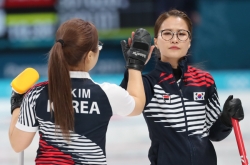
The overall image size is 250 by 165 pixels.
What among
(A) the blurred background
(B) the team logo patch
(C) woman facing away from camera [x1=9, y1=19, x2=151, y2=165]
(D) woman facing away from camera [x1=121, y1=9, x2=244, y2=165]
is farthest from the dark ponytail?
(A) the blurred background

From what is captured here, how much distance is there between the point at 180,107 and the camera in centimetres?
198

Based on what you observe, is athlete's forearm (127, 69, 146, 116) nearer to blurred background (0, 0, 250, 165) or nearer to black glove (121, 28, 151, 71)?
black glove (121, 28, 151, 71)

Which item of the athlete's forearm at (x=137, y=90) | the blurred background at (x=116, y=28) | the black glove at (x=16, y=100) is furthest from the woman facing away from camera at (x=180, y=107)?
the blurred background at (x=116, y=28)

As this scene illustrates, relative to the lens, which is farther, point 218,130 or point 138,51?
point 218,130

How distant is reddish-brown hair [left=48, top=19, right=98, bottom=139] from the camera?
5.45 ft

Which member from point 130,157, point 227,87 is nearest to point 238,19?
point 227,87

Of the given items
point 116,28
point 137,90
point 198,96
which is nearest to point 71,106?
point 137,90

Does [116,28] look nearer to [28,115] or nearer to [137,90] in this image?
[137,90]

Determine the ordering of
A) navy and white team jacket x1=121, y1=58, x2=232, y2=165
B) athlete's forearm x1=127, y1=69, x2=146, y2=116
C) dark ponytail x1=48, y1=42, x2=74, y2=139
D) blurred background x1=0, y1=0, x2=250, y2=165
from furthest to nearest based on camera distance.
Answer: blurred background x1=0, y1=0, x2=250, y2=165 < navy and white team jacket x1=121, y1=58, x2=232, y2=165 < athlete's forearm x1=127, y1=69, x2=146, y2=116 < dark ponytail x1=48, y1=42, x2=74, y2=139

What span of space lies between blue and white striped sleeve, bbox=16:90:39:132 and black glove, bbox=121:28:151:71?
1.17 ft

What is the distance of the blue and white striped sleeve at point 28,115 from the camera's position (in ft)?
5.61

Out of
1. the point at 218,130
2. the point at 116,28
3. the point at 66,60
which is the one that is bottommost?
the point at 218,130

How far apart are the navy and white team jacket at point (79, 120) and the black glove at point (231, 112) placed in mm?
446

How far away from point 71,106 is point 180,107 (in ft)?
1.59
